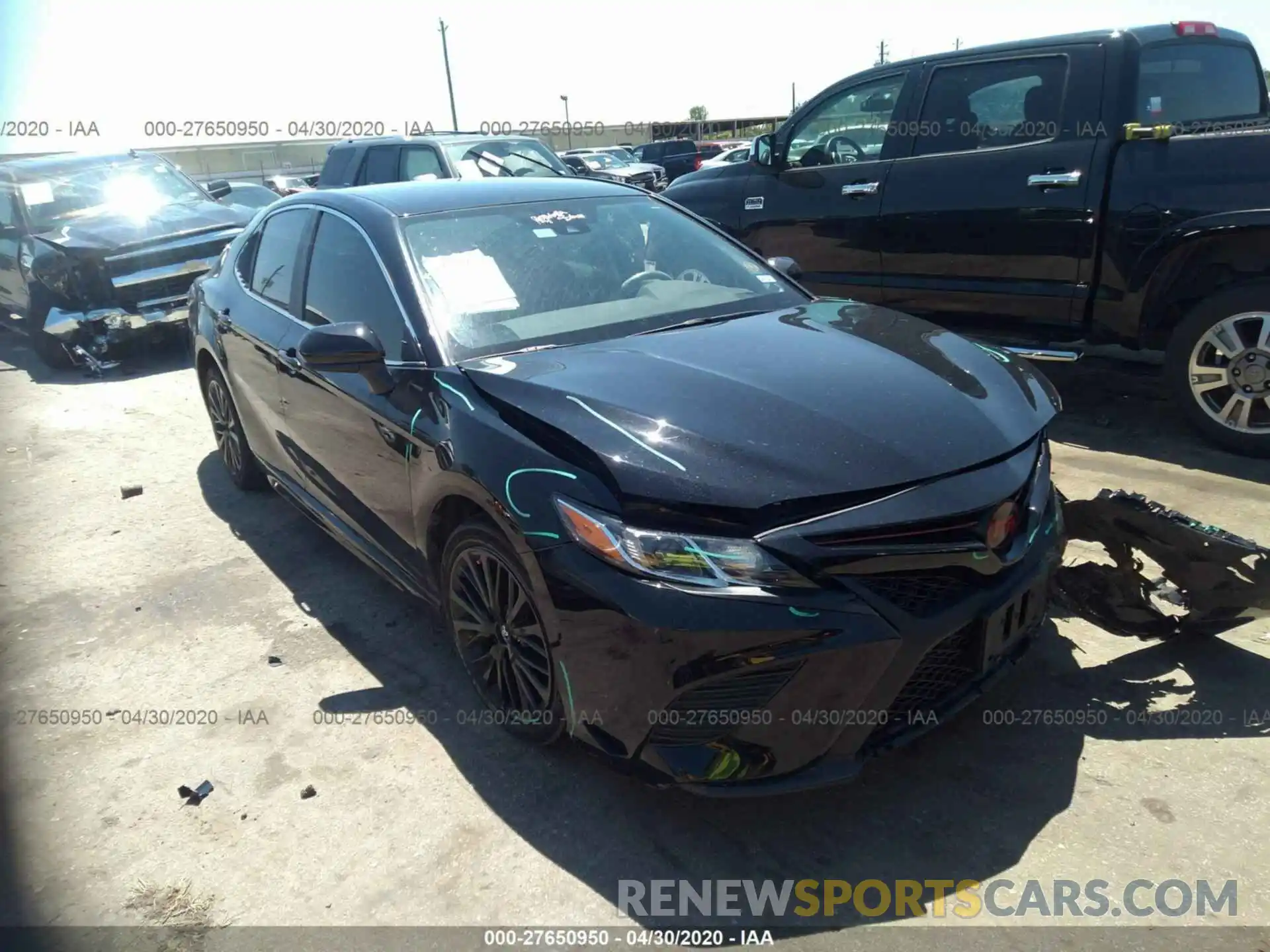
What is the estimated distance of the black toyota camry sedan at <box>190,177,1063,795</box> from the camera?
2299mm

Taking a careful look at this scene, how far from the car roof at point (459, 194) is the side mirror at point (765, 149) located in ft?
8.87

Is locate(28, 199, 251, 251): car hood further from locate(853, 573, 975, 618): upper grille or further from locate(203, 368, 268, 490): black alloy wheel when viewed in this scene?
locate(853, 573, 975, 618): upper grille

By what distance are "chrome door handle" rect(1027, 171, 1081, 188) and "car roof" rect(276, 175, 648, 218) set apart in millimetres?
2368

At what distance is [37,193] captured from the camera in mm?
9570

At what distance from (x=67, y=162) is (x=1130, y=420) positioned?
403 inches

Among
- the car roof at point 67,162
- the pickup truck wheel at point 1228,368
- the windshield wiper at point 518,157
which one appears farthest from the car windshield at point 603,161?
the pickup truck wheel at point 1228,368

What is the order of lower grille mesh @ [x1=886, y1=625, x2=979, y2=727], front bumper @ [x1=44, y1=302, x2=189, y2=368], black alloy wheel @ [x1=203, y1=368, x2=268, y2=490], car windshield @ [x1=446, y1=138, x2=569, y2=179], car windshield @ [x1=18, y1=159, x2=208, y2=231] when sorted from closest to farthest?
1. lower grille mesh @ [x1=886, y1=625, x2=979, y2=727]
2. black alloy wheel @ [x1=203, y1=368, x2=268, y2=490]
3. front bumper @ [x1=44, y1=302, x2=189, y2=368]
4. car windshield @ [x1=18, y1=159, x2=208, y2=231]
5. car windshield @ [x1=446, y1=138, x2=569, y2=179]

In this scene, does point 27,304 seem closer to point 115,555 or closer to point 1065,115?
point 115,555

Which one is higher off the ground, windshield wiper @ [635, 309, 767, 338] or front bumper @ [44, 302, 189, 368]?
windshield wiper @ [635, 309, 767, 338]

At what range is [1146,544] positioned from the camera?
3195 mm

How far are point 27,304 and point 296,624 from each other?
7422 millimetres

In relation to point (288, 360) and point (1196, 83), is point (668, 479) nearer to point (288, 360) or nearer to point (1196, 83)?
point (288, 360)

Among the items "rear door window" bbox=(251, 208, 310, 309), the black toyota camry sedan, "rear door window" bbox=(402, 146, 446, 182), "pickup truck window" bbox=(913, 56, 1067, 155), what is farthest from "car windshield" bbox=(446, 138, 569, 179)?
the black toyota camry sedan

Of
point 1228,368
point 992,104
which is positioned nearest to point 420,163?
point 992,104
